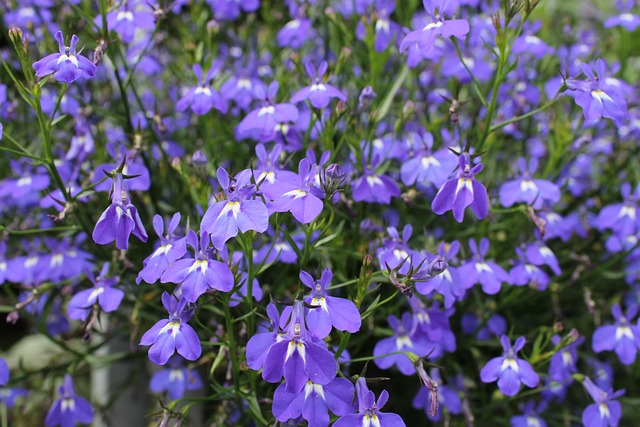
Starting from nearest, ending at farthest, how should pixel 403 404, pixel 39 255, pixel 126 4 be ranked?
pixel 126 4
pixel 39 255
pixel 403 404

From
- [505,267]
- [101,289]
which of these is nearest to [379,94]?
[505,267]

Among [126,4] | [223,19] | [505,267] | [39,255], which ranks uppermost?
[126,4]

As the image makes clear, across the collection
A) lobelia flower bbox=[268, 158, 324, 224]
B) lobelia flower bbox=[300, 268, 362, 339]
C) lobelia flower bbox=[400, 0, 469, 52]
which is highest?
lobelia flower bbox=[400, 0, 469, 52]

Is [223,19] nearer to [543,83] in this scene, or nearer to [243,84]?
[243,84]

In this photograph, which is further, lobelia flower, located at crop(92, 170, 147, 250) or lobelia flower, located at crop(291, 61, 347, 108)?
lobelia flower, located at crop(291, 61, 347, 108)

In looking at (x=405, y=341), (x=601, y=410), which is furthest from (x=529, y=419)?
(x=405, y=341)

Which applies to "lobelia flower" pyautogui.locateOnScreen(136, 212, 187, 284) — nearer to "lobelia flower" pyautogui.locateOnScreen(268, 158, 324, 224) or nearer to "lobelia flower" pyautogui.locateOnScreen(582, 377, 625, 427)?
"lobelia flower" pyautogui.locateOnScreen(268, 158, 324, 224)

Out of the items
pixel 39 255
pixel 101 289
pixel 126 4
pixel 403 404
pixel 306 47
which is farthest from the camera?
pixel 306 47

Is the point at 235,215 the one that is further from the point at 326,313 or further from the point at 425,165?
the point at 425,165

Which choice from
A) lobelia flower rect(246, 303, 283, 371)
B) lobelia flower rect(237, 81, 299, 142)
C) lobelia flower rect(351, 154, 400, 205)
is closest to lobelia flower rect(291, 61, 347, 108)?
lobelia flower rect(237, 81, 299, 142)
